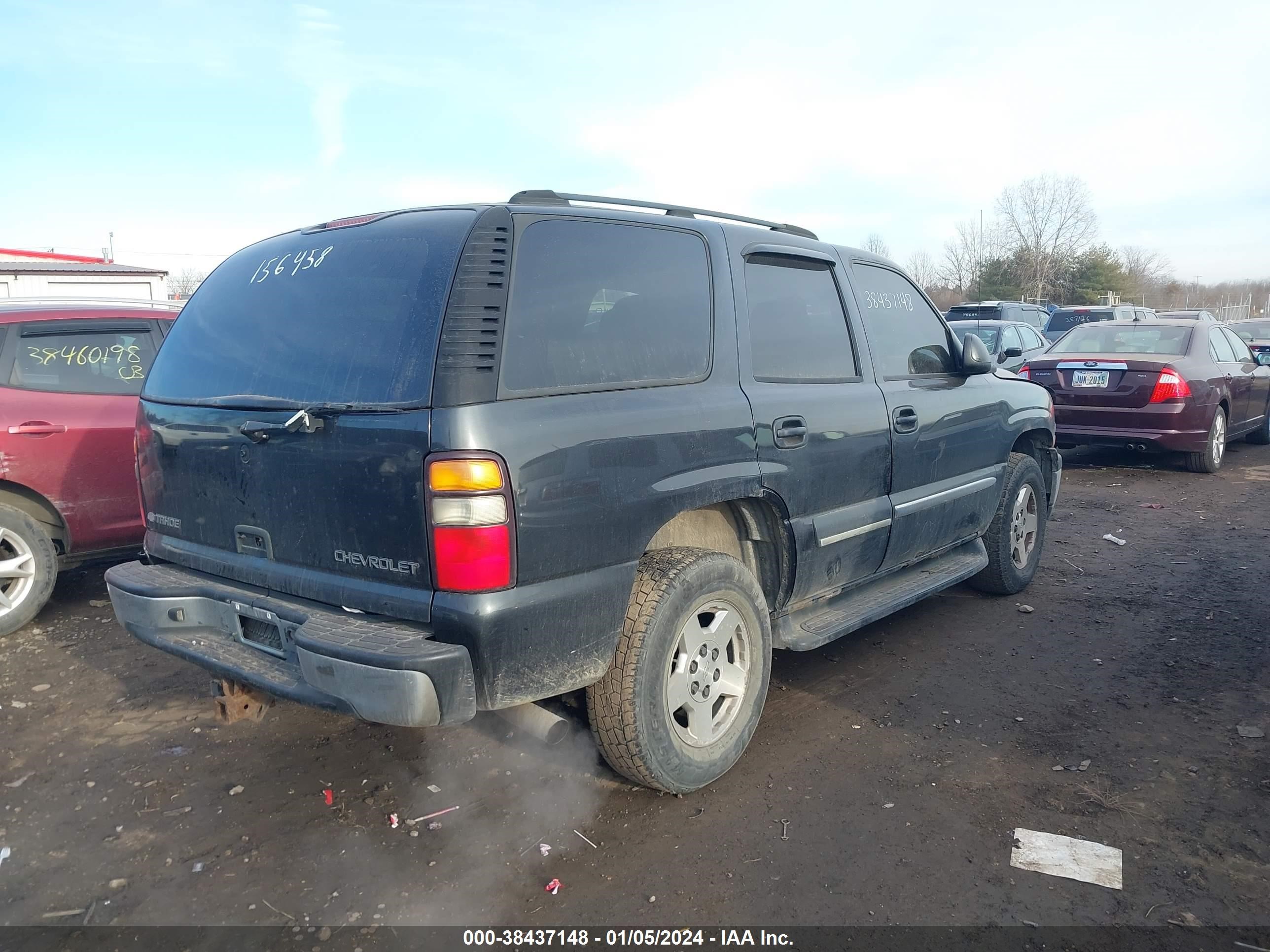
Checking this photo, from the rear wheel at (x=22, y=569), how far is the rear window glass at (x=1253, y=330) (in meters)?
16.7

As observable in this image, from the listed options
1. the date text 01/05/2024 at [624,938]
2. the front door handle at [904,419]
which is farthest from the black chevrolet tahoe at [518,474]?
the date text 01/05/2024 at [624,938]

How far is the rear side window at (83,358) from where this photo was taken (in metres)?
4.97

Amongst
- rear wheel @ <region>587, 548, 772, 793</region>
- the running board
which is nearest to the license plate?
Result: the running board

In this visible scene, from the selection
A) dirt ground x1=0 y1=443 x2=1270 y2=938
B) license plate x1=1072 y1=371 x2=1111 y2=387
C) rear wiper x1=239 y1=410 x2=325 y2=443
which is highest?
rear wiper x1=239 y1=410 x2=325 y2=443

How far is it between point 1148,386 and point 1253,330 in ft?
28.3

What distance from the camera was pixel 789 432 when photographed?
3.41 m

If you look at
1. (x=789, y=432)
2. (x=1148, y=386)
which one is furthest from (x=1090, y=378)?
(x=789, y=432)

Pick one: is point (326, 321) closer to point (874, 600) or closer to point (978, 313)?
point (874, 600)

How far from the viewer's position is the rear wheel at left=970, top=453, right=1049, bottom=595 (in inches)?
200

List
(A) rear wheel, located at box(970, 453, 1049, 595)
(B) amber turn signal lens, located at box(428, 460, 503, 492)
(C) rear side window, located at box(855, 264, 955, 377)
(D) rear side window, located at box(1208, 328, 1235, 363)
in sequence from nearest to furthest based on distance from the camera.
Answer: (B) amber turn signal lens, located at box(428, 460, 503, 492), (C) rear side window, located at box(855, 264, 955, 377), (A) rear wheel, located at box(970, 453, 1049, 595), (D) rear side window, located at box(1208, 328, 1235, 363)

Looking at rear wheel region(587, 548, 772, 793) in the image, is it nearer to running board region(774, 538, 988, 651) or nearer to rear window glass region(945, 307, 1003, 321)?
running board region(774, 538, 988, 651)

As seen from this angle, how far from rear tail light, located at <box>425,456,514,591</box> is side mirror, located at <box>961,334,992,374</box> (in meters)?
2.99

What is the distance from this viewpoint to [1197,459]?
30.7ft

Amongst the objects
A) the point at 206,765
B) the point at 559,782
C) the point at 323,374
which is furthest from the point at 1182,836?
the point at 206,765
